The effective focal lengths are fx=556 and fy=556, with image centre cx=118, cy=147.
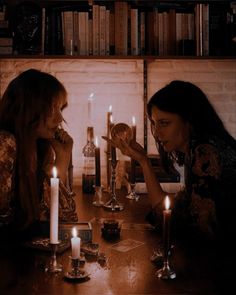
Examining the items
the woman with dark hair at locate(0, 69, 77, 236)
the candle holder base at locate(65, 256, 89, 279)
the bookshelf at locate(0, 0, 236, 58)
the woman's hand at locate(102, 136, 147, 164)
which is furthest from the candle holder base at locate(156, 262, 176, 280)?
the bookshelf at locate(0, 0, 236, 58)

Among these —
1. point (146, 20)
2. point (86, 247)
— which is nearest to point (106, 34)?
point (146, 20)

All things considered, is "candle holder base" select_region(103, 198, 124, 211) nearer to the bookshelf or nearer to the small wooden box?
the small wooden box

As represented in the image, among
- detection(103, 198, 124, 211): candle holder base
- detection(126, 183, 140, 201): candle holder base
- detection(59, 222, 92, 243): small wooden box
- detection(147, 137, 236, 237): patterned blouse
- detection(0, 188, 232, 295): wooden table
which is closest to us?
detection(0, 188, 232, 295): wooden table

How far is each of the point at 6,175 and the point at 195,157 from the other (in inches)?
26.3

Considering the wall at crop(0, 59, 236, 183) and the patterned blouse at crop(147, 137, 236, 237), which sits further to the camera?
the wall at crop(0, 59, 236, 183)

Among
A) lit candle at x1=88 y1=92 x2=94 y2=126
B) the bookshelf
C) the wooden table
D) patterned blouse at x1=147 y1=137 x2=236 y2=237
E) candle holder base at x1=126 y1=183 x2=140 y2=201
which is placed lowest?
candle holder base at x1=126 y1=183 x2=140 y2=201

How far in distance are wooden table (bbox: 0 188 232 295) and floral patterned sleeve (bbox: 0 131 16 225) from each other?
26cm

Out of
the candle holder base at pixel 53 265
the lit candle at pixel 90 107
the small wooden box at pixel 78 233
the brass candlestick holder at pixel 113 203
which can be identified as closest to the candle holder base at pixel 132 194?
the brass candlestick holder at pixel 113 203

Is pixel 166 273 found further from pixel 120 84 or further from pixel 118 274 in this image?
pixel 120 84

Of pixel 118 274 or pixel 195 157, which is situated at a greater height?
pixel 195 157

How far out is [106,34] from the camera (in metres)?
3.04

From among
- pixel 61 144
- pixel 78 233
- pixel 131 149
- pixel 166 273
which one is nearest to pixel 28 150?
pixel 78 233

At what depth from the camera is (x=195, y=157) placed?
196 cm

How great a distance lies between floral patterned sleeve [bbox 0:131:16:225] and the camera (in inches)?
76.9
